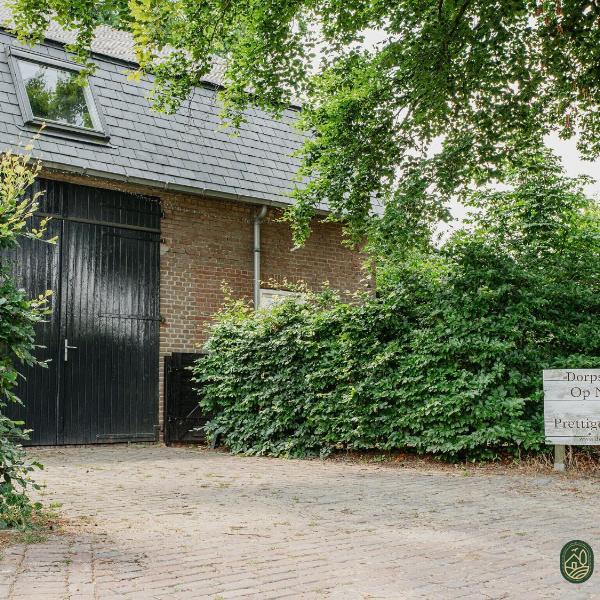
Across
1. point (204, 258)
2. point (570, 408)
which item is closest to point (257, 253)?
point (204, 258)

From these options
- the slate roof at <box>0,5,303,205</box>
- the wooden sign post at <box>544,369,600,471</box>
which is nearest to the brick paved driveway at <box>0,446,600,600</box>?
the wooden sign post at <box>544,369,600,471</box>

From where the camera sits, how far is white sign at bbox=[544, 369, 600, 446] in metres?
8.41

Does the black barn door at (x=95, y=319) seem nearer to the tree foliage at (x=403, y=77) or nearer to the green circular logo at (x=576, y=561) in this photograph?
the tree foliage at (x=403, y=77)

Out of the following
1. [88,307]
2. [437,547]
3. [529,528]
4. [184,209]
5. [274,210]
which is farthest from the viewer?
[274,210]

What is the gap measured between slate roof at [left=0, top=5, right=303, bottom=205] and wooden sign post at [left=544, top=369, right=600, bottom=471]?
567cm

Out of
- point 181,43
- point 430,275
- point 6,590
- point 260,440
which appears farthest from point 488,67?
point 6,590

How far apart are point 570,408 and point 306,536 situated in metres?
4.45

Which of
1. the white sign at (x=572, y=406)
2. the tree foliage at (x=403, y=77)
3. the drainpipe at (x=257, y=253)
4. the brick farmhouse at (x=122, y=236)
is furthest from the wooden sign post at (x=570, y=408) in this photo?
the drainpipe at (x=257, y=253)

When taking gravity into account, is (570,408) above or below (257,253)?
below

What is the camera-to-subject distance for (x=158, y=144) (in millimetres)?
13250

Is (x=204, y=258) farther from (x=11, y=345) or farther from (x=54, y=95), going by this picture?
(x=11, y=345)

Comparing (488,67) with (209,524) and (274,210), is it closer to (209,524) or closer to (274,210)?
(274,210)

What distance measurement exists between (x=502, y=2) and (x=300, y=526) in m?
6.85

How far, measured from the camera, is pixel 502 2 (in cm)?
916
